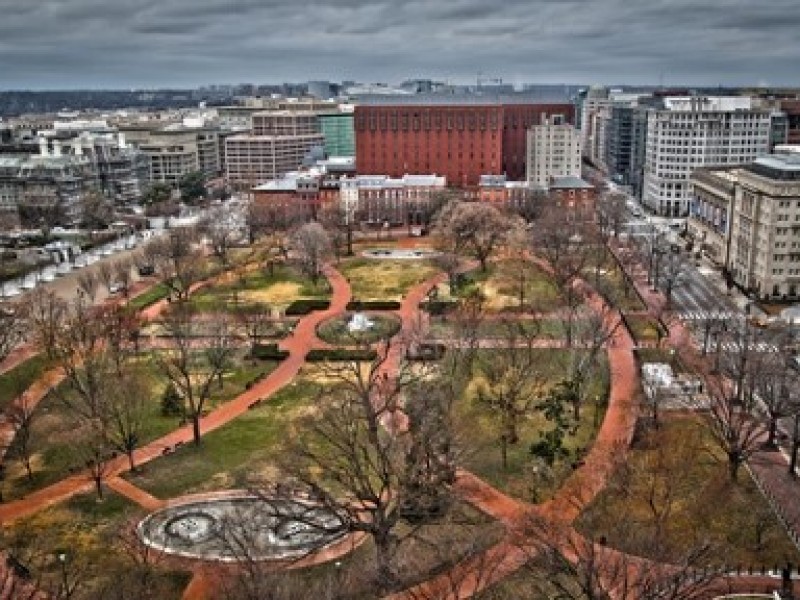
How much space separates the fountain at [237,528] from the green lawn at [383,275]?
4829 cm

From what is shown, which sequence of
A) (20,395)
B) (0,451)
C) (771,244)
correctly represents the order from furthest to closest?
1. (771,244)
2. (20,395)
3. (0,451)

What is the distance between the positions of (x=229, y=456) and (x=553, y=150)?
120872mm

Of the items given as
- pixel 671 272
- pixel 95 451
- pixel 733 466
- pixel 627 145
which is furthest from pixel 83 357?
pixel 627 145

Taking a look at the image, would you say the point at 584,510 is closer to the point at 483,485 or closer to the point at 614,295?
the point at 483,485

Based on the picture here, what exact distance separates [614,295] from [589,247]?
18.1 meters

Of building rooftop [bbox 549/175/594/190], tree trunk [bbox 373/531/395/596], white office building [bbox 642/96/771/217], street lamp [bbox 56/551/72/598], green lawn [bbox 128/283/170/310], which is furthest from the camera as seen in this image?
building rooftop [bbox 549/175/594/190]

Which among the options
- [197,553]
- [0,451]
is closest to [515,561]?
[197,553]

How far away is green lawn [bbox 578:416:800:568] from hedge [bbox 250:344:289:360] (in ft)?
109

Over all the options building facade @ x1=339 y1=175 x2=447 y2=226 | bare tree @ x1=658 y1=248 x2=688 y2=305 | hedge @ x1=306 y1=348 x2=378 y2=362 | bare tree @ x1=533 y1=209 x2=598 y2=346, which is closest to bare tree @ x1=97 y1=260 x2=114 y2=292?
hedge @ x1=306 y1=348 x2=378 y2=362

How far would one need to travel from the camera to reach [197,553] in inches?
1572

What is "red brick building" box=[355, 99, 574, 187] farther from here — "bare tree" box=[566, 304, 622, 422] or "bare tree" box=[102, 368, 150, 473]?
"bare tree" box=[102, 368, 150, 473]

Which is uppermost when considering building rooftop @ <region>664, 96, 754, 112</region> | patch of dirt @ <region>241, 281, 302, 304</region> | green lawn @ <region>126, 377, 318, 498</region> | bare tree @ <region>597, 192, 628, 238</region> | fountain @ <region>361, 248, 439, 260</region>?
building rooftop @ <region>664, 96, 754, 112</region>

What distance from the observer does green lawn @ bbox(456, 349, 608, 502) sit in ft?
152

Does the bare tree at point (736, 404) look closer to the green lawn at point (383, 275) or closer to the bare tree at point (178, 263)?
the green lawn at point (383, 275)
